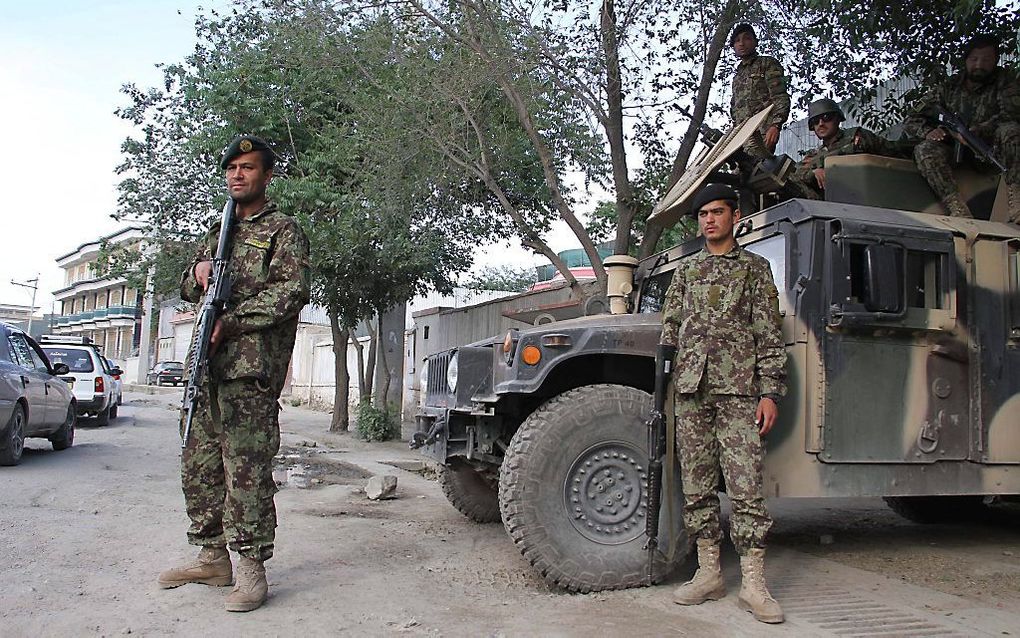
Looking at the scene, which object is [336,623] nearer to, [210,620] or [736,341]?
[210,620]

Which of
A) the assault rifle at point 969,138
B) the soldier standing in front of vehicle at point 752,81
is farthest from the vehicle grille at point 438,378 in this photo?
the assault rifle at point 969,138

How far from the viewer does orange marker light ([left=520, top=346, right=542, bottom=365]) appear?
3936 millimetres

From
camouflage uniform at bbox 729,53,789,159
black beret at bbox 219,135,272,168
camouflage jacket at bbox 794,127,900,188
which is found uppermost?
camouflage uniform at bbox 729,53,789,159

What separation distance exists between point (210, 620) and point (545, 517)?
1.44 m

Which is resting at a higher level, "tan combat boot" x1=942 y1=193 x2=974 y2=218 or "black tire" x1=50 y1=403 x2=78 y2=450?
"tan combat boot" x1=942 y1=193 x2=974 y2=218

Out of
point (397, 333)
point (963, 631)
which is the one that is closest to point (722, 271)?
point (963, 631)

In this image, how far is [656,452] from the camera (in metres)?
3.73

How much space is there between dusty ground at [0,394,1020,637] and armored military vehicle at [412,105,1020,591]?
41 cm

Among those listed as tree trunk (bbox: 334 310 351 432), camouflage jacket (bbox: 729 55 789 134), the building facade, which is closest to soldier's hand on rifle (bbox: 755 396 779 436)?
camouflage jacket (bbox: 729 55 789 134)

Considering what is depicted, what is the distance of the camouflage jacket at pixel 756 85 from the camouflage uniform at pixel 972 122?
3.10 feet

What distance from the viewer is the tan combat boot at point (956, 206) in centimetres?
493

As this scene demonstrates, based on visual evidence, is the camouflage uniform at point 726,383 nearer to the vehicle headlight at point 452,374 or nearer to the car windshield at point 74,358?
the vehicle headlight at point 452,374

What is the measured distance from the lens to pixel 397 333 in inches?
530

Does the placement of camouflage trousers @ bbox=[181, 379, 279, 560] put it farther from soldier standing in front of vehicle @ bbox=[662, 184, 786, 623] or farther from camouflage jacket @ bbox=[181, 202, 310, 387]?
soldier standing in front of vehicle @ bbox=[662, 184, 786, 623]
